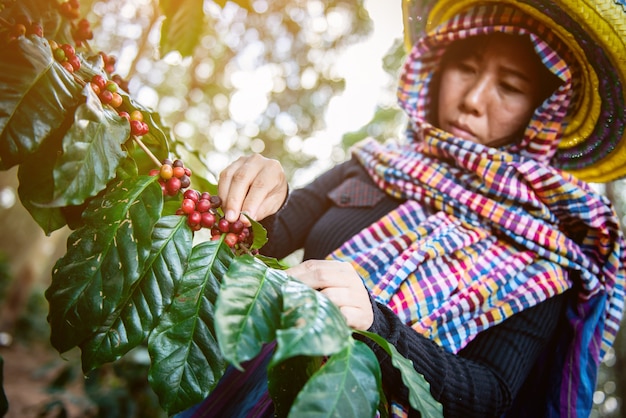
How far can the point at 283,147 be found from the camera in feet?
25.5

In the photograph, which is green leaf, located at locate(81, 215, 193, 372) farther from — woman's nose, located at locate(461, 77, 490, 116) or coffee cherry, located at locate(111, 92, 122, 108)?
woman's nose, located at locate(461, 77, 490, 116)

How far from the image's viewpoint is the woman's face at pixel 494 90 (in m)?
1.41

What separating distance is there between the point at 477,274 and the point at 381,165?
564 millimetres

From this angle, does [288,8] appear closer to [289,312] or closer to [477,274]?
[477,274]

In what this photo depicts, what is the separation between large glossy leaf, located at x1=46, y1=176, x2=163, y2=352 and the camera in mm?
556

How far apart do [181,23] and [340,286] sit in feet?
2.65

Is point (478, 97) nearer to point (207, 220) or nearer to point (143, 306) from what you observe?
point (207, 220)

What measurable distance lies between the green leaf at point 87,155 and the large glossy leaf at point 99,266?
0.18 ft

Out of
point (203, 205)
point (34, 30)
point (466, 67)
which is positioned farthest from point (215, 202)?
point (466, 67)

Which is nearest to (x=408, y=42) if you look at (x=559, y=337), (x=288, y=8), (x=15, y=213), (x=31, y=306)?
(x=559, y=337)

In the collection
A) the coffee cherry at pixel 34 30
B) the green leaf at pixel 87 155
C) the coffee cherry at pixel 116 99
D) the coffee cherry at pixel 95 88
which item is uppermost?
the coffee cherry at pixel 34 30

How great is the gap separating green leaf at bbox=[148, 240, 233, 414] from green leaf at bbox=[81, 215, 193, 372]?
19mm

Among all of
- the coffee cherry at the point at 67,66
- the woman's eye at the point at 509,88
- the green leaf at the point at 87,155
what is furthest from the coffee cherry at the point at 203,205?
the woman's eye at the point at 509,88

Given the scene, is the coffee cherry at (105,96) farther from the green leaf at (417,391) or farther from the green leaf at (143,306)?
the green leaf at (417,391)
